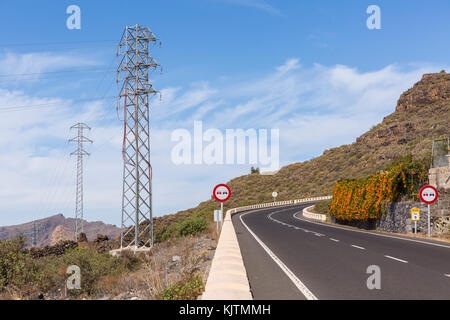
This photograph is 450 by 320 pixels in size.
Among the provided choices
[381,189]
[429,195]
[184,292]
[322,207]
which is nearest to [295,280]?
[184,292]

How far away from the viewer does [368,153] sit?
107 m

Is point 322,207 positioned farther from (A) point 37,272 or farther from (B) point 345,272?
(B) point 345,272

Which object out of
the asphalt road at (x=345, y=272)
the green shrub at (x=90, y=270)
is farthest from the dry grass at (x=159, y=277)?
the asphalt road at (x=345, y=272)

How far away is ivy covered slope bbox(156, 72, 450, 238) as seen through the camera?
93500mm

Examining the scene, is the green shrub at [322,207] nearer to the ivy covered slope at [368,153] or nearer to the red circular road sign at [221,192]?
the ivy covered slope at [368,153]

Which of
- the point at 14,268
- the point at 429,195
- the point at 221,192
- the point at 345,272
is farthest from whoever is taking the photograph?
the point at 429,195

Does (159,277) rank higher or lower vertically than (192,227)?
higher

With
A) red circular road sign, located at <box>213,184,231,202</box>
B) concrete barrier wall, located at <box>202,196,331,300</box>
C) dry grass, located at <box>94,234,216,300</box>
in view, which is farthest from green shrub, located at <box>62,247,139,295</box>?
concrete barrier wall, located at <box>202,196,331,300</box>

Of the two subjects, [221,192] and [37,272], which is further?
[221,192]

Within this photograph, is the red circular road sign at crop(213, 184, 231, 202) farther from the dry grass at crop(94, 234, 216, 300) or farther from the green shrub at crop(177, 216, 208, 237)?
the green shrub at crop(177, 216, 208, 237)

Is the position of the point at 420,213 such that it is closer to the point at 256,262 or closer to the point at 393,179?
the point at 393,179

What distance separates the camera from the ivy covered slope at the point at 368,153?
9350 cm

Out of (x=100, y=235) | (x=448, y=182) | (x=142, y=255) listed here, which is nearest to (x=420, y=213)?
(x=448, y=182)
